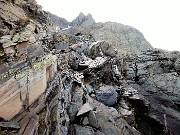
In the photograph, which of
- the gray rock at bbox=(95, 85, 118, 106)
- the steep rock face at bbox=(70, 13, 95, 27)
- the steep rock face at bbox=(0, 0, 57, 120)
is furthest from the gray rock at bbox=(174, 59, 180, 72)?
the steep rock face at bbox=(70, 13, 95, 27)

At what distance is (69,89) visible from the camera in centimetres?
2106

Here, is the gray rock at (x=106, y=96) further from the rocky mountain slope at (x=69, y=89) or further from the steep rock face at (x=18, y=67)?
the steep rock face at (x=18, y=67)

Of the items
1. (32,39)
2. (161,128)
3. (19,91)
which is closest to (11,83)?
(19,91)

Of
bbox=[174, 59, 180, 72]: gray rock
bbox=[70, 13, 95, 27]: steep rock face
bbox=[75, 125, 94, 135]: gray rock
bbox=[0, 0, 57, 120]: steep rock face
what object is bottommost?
bbox=[75, 125, 94, 135]: gray rock

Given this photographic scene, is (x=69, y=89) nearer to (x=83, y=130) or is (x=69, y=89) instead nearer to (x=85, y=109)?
(x=85, y=109)

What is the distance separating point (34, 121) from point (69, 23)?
104 metres

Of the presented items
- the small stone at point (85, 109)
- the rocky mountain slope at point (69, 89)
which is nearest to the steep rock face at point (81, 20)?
the rocky mountain slope at point (69, 89)

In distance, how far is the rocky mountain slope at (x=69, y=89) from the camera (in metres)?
13.4

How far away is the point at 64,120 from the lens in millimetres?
17062

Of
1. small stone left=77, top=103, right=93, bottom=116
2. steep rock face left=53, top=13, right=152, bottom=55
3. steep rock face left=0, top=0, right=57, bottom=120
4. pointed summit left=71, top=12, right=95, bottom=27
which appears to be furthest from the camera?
pointed summit left=71, top=12, right=95, bottom=27

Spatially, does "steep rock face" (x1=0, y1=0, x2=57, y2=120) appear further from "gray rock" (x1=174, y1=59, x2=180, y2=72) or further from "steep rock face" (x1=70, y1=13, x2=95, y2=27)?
"steep rock face" (x1=70, y1=13, x2=95, y2=27)

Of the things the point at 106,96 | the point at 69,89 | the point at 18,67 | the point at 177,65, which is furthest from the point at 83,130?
the point at 177,65

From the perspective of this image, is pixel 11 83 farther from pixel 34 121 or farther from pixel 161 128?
pixel 161 128

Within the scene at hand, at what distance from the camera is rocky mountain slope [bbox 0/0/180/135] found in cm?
1342
